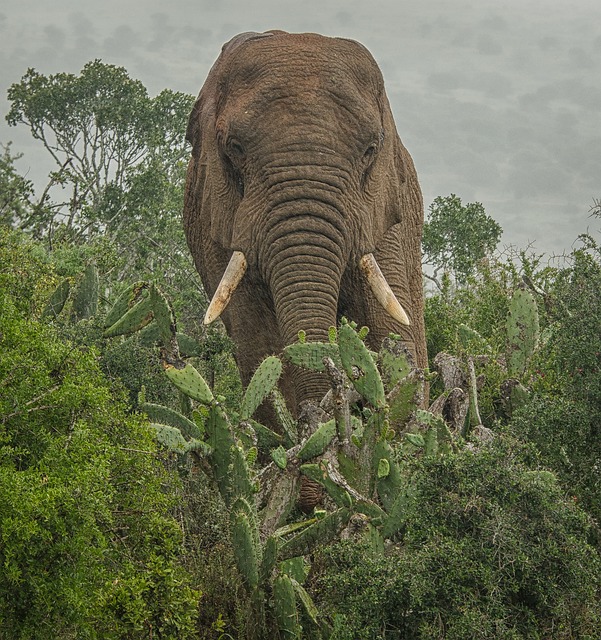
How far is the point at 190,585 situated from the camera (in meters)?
6.69

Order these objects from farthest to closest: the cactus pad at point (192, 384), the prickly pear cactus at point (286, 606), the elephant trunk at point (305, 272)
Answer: the elephant trunk at point (305, 272), the cactus pad at point (192, 384), the prickly pear cactus at point (286, 606)

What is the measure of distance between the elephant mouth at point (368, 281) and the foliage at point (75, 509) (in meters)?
2.78

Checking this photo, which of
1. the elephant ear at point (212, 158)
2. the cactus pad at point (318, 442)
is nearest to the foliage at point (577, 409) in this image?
the cactus pad at point (318, 442)

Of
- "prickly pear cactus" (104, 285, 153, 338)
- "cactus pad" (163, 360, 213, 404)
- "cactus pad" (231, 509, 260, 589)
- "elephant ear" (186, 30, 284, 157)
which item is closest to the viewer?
"cactus pad" (231, 509, 260, 589)

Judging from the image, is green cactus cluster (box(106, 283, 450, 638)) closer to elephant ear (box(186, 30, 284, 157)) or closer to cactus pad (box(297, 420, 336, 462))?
cactus pad (box(297, 420, 336, 462))

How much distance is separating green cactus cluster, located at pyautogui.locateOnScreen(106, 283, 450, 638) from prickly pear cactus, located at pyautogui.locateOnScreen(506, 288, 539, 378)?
8.31ft

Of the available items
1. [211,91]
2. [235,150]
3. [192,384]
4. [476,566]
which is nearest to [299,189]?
[235,150]

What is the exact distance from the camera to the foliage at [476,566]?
563 centimetres

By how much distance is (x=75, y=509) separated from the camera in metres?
5.56

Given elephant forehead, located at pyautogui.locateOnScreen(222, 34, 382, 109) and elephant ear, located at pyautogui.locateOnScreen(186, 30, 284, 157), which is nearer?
elephant forehead, located at pyautogui.locateOnScreen(222, 34, 382, 109)

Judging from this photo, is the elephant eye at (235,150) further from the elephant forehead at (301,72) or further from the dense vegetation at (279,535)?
the dense vegetation at (279,535)

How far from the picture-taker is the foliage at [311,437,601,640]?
18.5ft

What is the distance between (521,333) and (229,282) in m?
2.58

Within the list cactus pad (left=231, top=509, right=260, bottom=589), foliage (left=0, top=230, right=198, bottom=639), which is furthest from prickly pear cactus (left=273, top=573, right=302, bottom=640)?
foliage (left=0, top=230, right=198, bottom=639)
